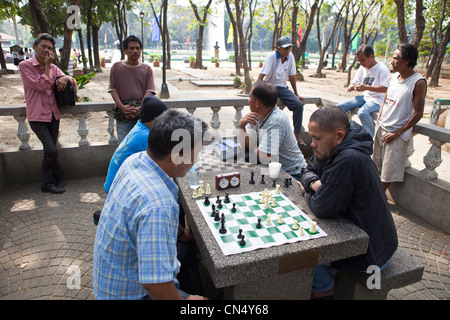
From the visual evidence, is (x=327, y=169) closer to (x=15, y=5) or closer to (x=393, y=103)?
(x=393, y=103)

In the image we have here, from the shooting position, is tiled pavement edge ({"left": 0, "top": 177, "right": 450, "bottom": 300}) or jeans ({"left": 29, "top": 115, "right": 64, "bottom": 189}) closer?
tiled pavement edge ({"left": 0, "top": 177, "right": 450, "bottom": 300})

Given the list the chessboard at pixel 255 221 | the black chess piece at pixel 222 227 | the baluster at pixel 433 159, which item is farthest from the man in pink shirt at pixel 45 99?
the baluster at pixel 433 159

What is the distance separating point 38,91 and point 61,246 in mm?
2069

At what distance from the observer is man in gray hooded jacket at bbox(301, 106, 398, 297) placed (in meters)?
2.16

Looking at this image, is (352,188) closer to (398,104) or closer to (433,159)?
(398,104)

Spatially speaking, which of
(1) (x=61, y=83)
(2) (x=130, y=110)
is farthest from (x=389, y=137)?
(1) (x=61, y=83)

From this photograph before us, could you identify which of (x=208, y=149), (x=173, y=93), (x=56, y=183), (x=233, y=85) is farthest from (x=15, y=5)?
(x=208, y=149)

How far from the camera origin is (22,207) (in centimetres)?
413

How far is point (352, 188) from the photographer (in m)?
2.18

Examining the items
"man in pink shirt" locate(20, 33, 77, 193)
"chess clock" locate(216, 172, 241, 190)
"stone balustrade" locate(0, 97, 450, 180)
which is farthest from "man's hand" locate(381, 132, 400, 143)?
"man in pink shirt" locate(20, 33, 77, 193)

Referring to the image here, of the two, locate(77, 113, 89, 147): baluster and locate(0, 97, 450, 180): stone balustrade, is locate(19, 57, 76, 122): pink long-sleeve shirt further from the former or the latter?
locate(77, 113, 89, 147): baluster

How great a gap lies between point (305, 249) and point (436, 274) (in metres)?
1.97

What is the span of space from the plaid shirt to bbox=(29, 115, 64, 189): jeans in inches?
122
